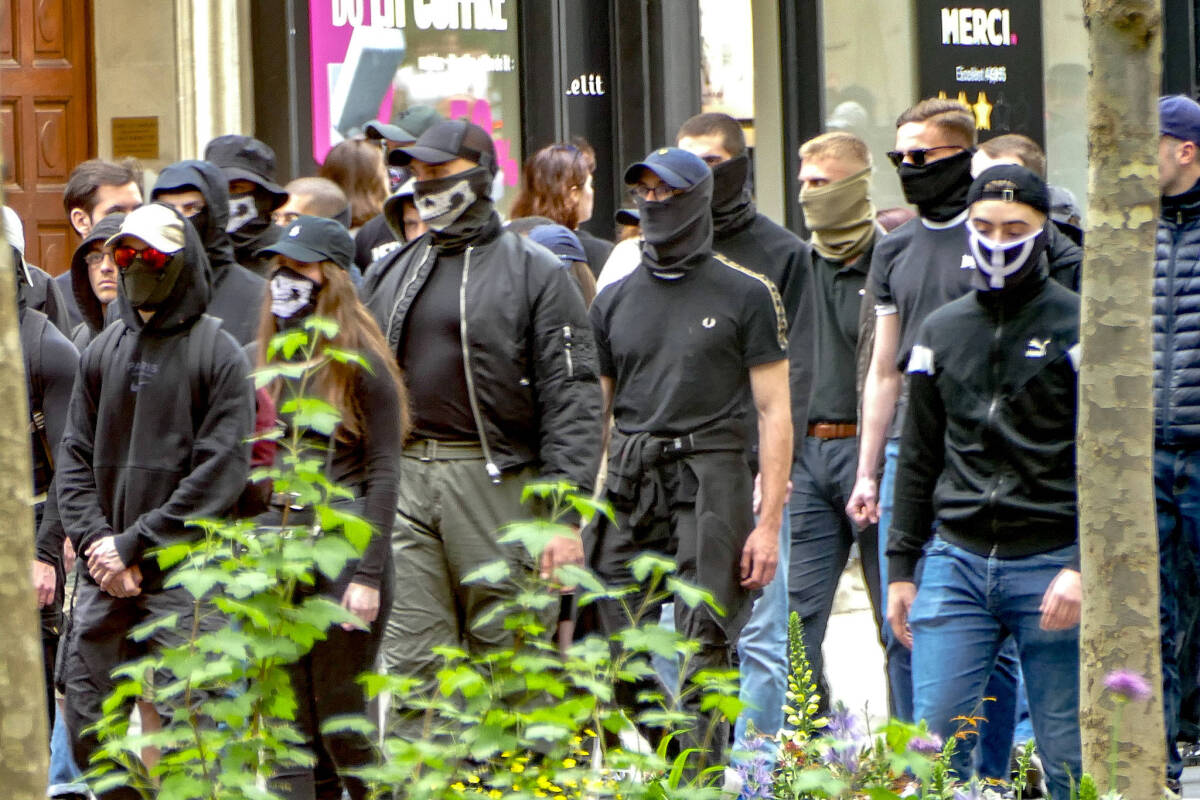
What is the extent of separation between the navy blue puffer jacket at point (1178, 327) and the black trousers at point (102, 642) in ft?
10.1

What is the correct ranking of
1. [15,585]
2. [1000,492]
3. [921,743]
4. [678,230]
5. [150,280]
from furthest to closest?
[678,230], [150,280], [1000,492], [921,743], [15,585]

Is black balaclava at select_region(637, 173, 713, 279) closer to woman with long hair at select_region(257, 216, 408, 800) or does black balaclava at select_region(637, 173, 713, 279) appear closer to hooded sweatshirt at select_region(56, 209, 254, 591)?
woman with long hair at select_region(257, 216, 408, 800)

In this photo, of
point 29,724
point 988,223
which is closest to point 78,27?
point 988,223

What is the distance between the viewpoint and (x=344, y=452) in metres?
5.63

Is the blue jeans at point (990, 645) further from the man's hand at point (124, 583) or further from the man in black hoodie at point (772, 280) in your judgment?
the man's hand at point (124, 583)

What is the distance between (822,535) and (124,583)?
266 cm

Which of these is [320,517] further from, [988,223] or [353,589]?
[988,223]

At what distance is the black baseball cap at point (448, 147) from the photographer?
603 cm

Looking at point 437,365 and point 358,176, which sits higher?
point 358,176

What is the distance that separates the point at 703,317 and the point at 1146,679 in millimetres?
2369

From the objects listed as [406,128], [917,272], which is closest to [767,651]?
[917,272]

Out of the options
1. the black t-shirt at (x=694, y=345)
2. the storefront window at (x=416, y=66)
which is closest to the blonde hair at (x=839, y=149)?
the black t-shirt at (x=694, y=345)

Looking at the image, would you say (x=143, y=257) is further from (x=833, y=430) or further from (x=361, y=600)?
(x=833, y=430)

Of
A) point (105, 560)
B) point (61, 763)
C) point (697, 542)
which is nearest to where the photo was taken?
point (105, 560)
